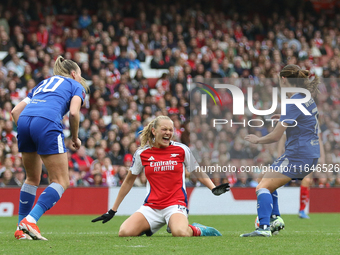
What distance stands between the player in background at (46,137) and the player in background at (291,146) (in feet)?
6.19

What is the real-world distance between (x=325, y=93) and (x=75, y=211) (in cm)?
837

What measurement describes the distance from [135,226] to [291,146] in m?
1.88

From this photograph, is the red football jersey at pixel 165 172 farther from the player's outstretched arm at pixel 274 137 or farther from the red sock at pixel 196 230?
the player's outstretched arm at pixel 274 137

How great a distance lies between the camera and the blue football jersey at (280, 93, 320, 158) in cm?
581

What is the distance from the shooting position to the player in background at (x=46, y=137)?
527 cm

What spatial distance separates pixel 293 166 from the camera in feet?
18.7

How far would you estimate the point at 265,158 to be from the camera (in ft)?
41.9

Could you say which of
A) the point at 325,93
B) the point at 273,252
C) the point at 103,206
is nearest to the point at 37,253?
the point at 273,252

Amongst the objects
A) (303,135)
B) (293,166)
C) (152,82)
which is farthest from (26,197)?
(152,82)

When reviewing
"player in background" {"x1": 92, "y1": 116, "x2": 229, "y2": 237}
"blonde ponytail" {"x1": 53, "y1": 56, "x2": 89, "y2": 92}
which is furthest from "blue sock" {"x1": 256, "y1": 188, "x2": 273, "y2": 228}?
"blonde ponytail" {"x1": 53, "y1": 56, "x2": 89, "y2": 92}

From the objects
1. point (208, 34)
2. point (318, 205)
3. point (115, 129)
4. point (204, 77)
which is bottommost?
point (318, 205)

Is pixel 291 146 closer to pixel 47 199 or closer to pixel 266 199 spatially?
pixel 266 199

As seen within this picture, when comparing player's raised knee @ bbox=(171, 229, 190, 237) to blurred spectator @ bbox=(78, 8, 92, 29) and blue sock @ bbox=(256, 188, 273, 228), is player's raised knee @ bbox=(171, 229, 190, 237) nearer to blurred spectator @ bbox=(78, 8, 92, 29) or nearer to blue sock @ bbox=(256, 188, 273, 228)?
blue sock @ bbox=(256, 188, 273, 228)

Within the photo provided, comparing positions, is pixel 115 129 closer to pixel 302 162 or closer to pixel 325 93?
pixel 325 93
